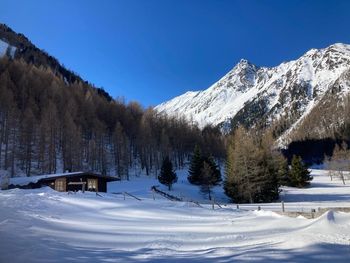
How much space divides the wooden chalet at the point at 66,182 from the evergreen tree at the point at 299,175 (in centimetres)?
3816

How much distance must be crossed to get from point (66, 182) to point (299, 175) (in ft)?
145

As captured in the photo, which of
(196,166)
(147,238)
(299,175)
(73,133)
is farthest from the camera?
(299,175)

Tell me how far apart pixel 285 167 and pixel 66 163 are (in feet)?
140

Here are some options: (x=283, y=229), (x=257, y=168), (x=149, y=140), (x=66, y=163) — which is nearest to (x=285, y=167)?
(x=257, y=168)

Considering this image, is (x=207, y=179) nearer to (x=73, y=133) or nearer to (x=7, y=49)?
(x=73, y=133)

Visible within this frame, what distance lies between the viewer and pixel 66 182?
45531mm

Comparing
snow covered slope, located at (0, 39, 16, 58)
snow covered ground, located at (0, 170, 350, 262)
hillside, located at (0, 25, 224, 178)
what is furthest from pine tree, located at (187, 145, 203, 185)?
snow covered slope, located at (0, 39, 16, 58)

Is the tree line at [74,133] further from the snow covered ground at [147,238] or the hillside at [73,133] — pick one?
the snow covered ground at [147,238]

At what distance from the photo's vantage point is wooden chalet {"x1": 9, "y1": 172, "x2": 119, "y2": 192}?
45594 mm

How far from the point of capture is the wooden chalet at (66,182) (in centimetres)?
4559

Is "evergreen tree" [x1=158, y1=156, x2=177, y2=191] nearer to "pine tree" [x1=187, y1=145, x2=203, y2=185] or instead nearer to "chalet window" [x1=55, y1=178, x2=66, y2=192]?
"pine tree" [x1=187, y1=145, x2=203, y2=185]

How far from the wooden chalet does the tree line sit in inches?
454

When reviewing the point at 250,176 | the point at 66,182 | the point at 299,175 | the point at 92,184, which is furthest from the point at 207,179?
the point at 299,175

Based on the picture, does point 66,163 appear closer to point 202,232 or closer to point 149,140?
point 149,140
